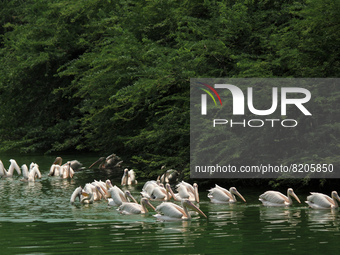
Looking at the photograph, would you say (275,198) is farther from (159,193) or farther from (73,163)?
(73,163)

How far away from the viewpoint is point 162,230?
10750 mm

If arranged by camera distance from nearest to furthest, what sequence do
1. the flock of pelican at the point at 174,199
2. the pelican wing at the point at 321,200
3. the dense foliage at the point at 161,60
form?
the flock of pelican at the point at 174,199 < the pelican wing at the point at 321,200 < the dense foliage at the point at 161,60

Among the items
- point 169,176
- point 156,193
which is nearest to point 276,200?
point 156,193

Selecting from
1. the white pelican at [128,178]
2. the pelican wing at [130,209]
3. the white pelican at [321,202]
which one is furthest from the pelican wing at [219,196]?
the white pelican at [128,178]

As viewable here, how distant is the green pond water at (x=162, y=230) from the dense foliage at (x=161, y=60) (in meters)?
2.69

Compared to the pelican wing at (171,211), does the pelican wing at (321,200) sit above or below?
above

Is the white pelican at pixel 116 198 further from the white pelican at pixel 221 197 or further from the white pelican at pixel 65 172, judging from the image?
the white pelican at pixel 65 172

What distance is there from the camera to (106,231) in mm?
10688

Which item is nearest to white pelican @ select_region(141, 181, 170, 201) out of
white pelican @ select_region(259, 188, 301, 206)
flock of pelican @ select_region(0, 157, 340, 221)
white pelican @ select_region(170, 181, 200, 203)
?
flock of pelican @ select_region(0, 157, 340, 221)

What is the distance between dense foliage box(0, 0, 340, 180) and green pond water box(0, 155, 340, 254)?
269cm

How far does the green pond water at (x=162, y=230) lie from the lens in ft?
30.6

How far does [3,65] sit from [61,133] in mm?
4615

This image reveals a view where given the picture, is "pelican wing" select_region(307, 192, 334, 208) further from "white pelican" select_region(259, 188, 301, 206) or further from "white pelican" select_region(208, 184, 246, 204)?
"white pelican" select_region(208, 184, 246, 204)

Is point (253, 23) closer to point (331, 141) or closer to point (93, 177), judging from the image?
point (331, 141)
